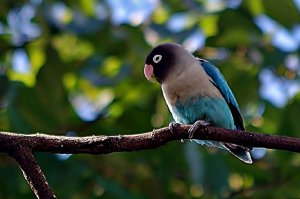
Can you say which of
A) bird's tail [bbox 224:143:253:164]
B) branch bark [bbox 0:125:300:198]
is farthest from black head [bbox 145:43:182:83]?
branch bark [bbox 0:125:300:198]

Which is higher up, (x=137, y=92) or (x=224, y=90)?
(x=224, y=90)

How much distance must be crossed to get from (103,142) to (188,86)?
109cm

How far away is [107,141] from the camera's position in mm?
2301

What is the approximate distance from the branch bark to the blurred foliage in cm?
160

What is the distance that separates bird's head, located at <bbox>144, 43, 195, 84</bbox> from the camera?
350 centimetres

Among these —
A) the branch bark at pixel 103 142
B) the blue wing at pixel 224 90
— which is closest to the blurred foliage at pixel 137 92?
the blue wing at pixel 224 90

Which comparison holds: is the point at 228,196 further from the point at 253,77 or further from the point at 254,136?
the point at 254,136

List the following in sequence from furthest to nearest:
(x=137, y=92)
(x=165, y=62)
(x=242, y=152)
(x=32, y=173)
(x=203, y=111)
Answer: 1. (x=137, y=92)
2. (x=165, y=62)
3. (x=242, y=152)
4. (x=203, y=111)
5. (x=32, y=173)

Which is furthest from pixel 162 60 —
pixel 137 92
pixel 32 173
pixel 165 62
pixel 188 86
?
pixel 32 173

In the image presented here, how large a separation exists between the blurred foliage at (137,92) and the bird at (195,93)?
22.3 inches

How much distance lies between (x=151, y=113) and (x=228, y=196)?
2.30 ft

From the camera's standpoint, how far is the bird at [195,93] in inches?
130

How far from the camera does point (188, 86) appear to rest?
3.32 m

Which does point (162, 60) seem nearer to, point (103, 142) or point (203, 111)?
point (203, 111)
